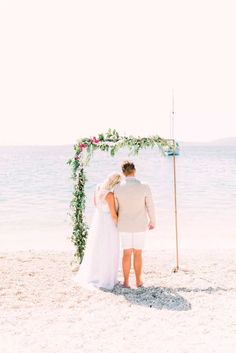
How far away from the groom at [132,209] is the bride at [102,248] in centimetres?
20

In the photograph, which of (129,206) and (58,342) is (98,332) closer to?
(58,342)

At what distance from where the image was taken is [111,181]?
8.12 m

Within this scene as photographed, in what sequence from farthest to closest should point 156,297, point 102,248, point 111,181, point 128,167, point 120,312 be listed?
point 102,248 < point 111,181 < point 128,167 < point 156,297 < point 120,312

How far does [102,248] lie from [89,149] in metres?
1.85

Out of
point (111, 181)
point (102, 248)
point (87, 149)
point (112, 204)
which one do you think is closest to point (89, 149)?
point (87, 149)

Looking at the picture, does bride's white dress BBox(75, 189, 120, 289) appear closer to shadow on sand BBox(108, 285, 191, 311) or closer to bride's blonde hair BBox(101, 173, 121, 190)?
bride's blonde hair BBox(101, 173, 121, 190)

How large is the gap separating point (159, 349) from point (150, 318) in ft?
3.38

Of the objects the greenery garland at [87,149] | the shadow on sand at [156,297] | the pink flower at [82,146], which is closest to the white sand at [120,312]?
the shadow on sand at [156,297]

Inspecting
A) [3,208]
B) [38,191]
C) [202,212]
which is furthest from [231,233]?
[38,191]

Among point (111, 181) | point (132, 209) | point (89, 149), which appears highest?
point (89, 149)

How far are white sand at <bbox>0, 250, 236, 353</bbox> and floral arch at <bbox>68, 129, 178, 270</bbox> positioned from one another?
70 centimetres

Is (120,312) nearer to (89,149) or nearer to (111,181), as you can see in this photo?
(111,181)

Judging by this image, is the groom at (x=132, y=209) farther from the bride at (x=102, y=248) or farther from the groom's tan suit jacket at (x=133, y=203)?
the bride at (x=102, y=248)

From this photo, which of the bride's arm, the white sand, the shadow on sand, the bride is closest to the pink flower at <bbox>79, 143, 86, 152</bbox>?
the bride
